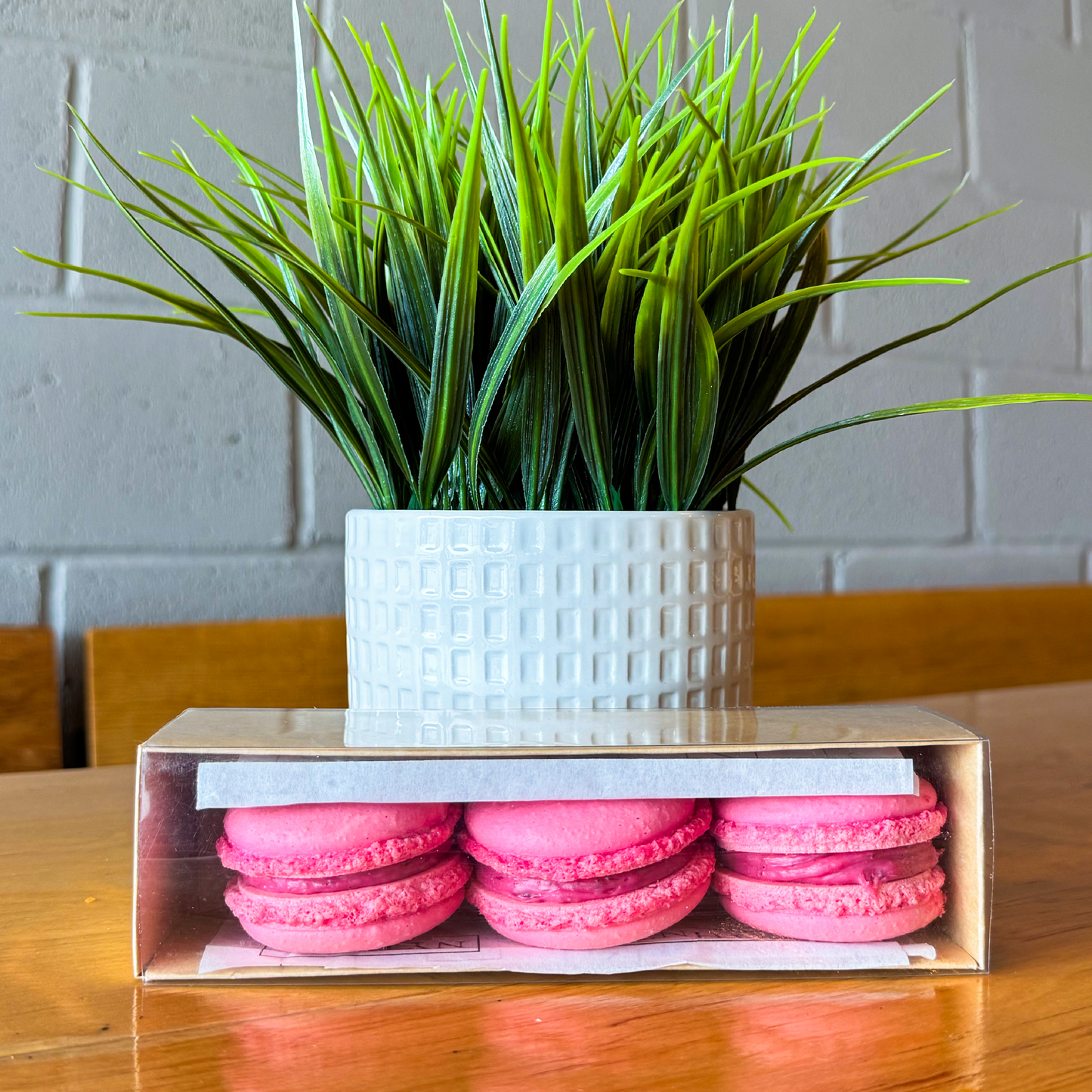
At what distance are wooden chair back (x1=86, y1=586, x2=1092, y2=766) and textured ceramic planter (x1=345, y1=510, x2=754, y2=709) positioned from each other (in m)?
0.38

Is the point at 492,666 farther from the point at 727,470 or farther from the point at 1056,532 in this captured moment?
the point at 1056,532

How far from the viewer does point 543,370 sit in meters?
0.40

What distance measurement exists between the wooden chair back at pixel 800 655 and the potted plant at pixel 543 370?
382 mm

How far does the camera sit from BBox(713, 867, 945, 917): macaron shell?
310 millimetres

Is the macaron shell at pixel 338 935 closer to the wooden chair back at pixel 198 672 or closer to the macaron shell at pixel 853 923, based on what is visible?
the macaron shell at pixel 853 923

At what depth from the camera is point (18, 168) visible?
862mm

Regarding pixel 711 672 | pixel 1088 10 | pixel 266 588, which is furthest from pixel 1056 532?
pixel 711 672

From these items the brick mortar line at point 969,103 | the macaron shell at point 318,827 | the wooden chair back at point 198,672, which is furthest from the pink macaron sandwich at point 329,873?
the brick mortar line at point 969,103

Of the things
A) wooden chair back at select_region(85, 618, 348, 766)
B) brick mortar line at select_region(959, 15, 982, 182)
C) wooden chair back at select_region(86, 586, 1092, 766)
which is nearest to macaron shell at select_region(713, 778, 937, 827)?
wooden chair back at select_region(86, 586, 1092, 766)

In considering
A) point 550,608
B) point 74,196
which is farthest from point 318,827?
point 74,196

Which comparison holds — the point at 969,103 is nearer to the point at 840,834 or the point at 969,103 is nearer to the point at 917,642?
Answer: the point at 917,642

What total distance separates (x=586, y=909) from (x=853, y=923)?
85mm

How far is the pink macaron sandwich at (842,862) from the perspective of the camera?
1.01ft

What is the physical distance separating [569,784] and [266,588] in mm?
708
